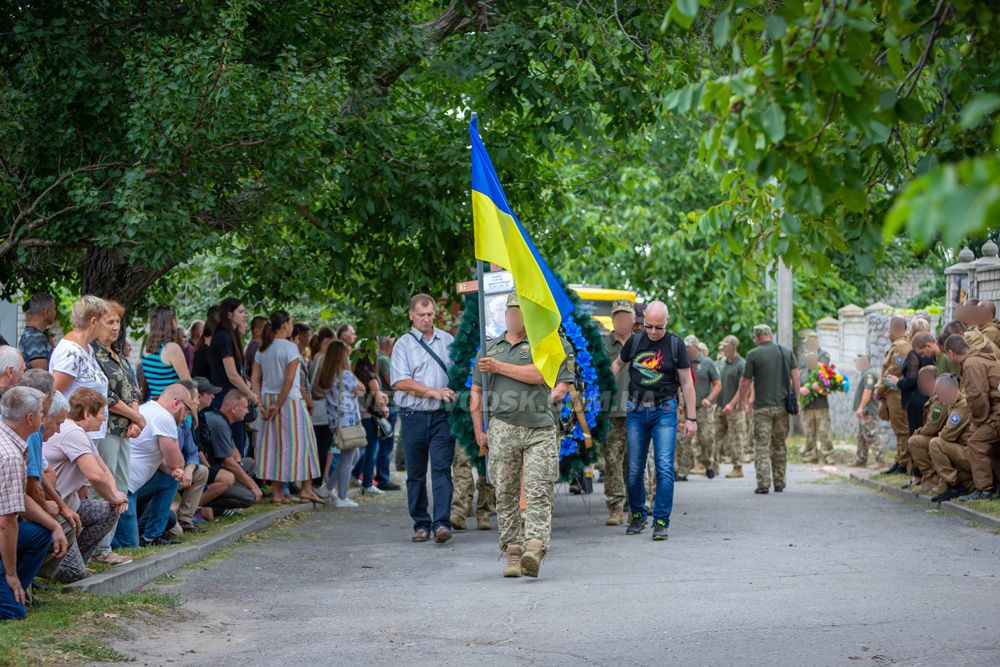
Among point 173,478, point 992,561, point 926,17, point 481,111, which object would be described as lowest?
point 992,561

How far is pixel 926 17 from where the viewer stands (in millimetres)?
5902

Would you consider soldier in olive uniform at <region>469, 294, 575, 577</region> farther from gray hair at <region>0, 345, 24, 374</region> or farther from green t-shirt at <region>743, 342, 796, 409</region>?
green t-shirt at <region>743, 342, 796, 409</region>

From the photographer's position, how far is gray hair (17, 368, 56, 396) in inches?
315

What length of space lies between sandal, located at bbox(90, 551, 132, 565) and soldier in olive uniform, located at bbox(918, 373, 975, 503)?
9088 millimetres

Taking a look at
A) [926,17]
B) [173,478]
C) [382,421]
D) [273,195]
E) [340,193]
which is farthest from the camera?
[382,421]

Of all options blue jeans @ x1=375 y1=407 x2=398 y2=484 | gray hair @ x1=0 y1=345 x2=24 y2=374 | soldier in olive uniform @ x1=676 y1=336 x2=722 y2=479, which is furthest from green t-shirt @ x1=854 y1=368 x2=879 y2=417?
gray hair @ x1=0 y1=345 x2=24 y2=374

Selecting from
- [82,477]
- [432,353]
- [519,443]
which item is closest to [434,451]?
[432,353]

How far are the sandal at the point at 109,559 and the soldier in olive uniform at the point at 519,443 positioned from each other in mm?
2814

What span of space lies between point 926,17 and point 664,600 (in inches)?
175

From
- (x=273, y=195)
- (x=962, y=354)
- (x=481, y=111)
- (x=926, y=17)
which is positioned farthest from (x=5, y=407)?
(x=962, y=354)

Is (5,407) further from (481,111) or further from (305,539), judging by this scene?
(481,111)

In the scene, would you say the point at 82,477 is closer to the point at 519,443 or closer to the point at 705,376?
the point at 519,443

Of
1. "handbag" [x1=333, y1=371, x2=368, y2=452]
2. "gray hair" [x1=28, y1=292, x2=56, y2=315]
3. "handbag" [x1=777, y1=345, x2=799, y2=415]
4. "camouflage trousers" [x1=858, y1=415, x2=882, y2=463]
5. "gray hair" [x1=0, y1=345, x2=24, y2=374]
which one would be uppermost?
"gray hair" [x1=28, y1=292, x2=56, y2=315]

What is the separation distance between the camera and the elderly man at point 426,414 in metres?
12.4
